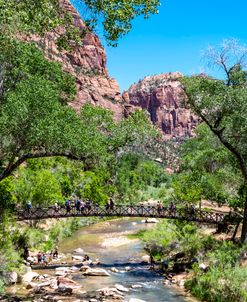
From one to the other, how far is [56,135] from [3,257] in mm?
6725

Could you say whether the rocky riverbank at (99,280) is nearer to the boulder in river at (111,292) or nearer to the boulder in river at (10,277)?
the boulder in river at (111,292)

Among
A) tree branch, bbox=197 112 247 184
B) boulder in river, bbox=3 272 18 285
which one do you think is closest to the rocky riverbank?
boulder in river, bbox=3 272 18 285

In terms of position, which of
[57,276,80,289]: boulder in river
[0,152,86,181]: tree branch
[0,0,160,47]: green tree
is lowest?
[57,276,80,289]: boulder in river

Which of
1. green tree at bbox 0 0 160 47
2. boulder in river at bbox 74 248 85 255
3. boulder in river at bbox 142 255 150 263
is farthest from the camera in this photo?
boulder in river at bbox 74 248 85 255

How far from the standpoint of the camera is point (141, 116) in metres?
70.0

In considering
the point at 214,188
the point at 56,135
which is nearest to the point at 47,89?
the point at 56,135

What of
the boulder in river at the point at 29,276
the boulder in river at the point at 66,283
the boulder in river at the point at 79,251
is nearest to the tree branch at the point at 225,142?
the boulder in river at the point at 66,283

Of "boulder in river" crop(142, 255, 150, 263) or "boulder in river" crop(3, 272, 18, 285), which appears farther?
"boulder in river" crop(142, 255, 150, 263)

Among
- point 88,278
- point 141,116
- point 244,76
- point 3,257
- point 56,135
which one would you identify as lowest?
point 88,278

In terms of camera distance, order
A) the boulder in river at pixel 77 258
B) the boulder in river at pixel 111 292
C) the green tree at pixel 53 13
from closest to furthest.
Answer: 1. the green tree at pixel 53 13
2. the boulder in river at pixel 111 292
3. the boulder in river at pixel 77 258

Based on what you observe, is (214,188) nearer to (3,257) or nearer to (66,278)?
(66,278)

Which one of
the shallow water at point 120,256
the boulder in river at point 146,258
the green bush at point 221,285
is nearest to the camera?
the green bush at point 221,285

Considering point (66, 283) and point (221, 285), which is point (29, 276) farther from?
point (221, 285)

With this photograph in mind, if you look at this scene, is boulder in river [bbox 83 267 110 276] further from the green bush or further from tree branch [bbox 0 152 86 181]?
tree branch [bbox 0 152 86 181]
